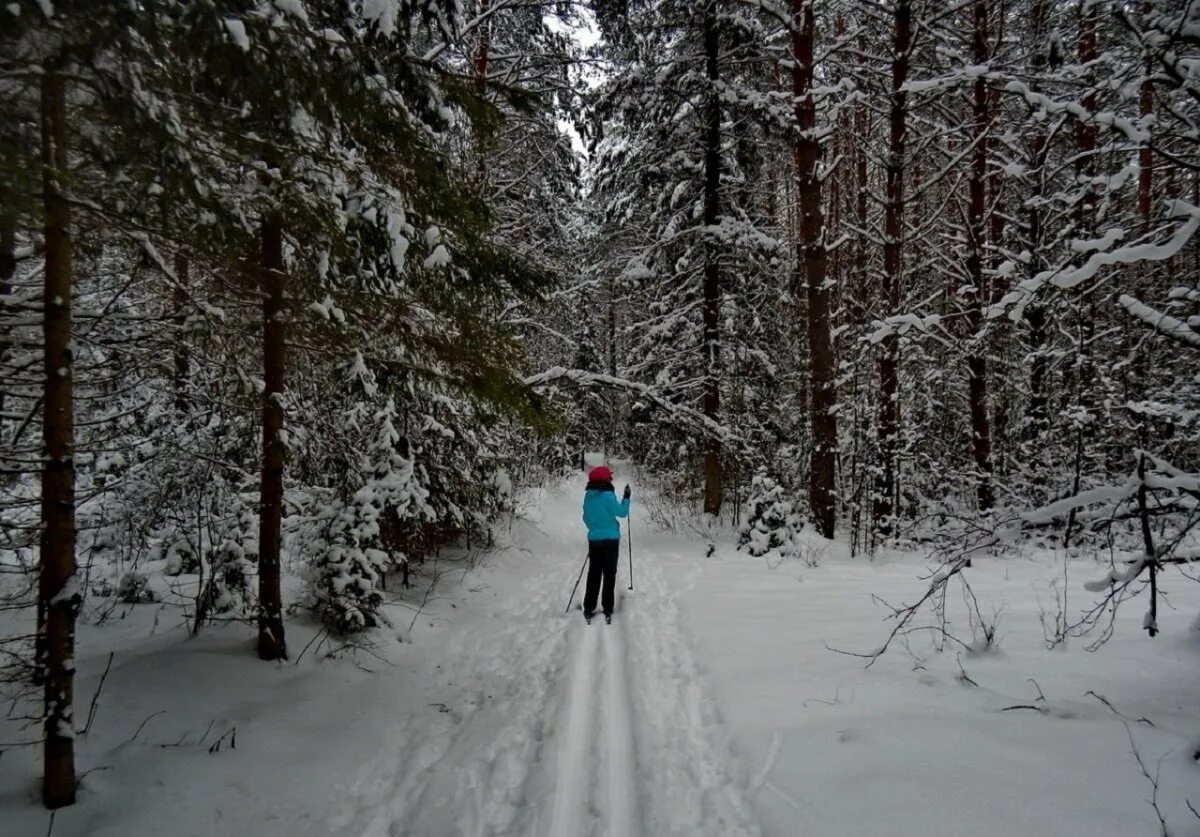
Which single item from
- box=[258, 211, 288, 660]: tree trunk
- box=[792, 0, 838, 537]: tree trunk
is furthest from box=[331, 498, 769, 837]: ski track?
box=[792, 0, 838, 537]: tree trunk

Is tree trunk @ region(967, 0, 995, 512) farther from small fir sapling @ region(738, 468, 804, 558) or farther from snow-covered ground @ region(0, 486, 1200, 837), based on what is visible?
snow-covered ground @ region(0, 486, 1200, 837)

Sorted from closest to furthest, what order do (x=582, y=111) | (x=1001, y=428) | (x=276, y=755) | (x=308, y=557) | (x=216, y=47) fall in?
(x=216, y=47), (x=276, y=755), (x=308, y=557), (x=582, y=111), (x=1001, y=428)

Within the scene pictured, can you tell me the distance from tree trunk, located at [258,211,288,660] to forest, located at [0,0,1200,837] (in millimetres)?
25

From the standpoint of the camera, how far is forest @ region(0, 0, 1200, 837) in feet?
9.81

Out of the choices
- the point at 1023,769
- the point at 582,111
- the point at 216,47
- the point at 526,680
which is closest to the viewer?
the point at 216,47

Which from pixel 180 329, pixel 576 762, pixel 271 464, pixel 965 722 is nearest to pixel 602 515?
pixel 576 762

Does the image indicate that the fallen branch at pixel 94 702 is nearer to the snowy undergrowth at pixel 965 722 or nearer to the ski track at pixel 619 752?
the ski track at pixel 619 752

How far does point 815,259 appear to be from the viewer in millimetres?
10180

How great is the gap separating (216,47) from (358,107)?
790 millimetres

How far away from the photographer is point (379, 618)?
645 centimetres

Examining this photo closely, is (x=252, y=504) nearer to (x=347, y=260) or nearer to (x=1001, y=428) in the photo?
(x=347, y=260)

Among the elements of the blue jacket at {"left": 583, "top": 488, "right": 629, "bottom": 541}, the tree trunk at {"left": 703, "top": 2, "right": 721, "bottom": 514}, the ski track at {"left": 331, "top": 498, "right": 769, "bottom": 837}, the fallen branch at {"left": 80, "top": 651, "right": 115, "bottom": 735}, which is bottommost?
the ski track at {"left": 331, "top": 498, "right": 769, "bottom": 837}

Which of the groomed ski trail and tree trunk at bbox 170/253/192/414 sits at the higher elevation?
tree trunk at bbox 170/253/192/414

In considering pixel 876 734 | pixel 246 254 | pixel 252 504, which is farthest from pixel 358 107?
pixel 876 734
